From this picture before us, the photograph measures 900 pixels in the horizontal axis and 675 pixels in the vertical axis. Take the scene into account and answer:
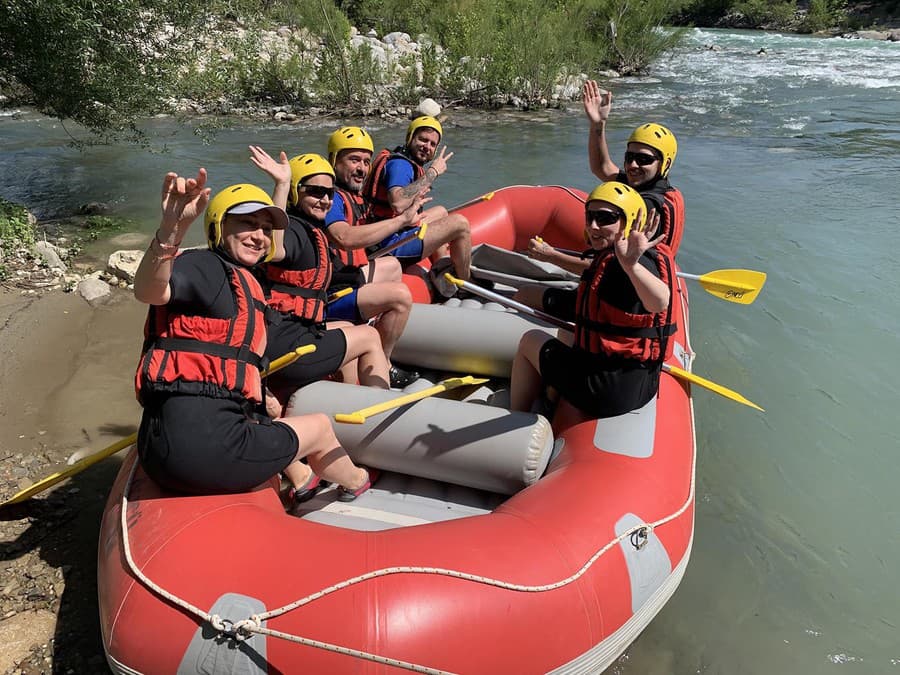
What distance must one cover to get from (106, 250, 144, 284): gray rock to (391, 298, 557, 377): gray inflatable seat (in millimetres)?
2727

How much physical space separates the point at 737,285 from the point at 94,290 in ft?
13.7

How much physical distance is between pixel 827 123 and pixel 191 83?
969 cm

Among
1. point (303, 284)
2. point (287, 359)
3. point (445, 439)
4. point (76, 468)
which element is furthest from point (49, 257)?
point (445, 439)

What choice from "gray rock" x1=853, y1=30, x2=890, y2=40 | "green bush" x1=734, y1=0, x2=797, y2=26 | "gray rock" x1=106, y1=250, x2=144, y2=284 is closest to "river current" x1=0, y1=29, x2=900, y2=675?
"gray rock" x1=106, y1=250, x2=144, y2=284

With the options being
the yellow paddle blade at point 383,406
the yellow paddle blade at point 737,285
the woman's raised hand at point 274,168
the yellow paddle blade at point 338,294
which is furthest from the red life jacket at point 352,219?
the yellow paddle blade at point 737,285

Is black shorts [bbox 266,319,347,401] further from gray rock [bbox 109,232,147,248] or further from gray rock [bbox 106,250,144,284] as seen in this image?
gray rock [bbox 109,232,147,248]

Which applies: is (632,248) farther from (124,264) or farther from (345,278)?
(124,264)

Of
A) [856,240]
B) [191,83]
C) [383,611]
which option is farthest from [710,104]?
[383,611]

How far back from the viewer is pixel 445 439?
2.31 m

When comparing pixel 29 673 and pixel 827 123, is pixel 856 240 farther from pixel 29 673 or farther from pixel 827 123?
pixel 29 673

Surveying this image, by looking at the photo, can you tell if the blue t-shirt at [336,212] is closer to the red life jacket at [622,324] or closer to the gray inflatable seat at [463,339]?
the gray inflatable seat at [463,339]

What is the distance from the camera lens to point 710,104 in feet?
41.0

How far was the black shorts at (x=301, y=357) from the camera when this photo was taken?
2.51 m

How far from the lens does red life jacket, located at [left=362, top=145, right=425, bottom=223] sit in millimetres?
3697
